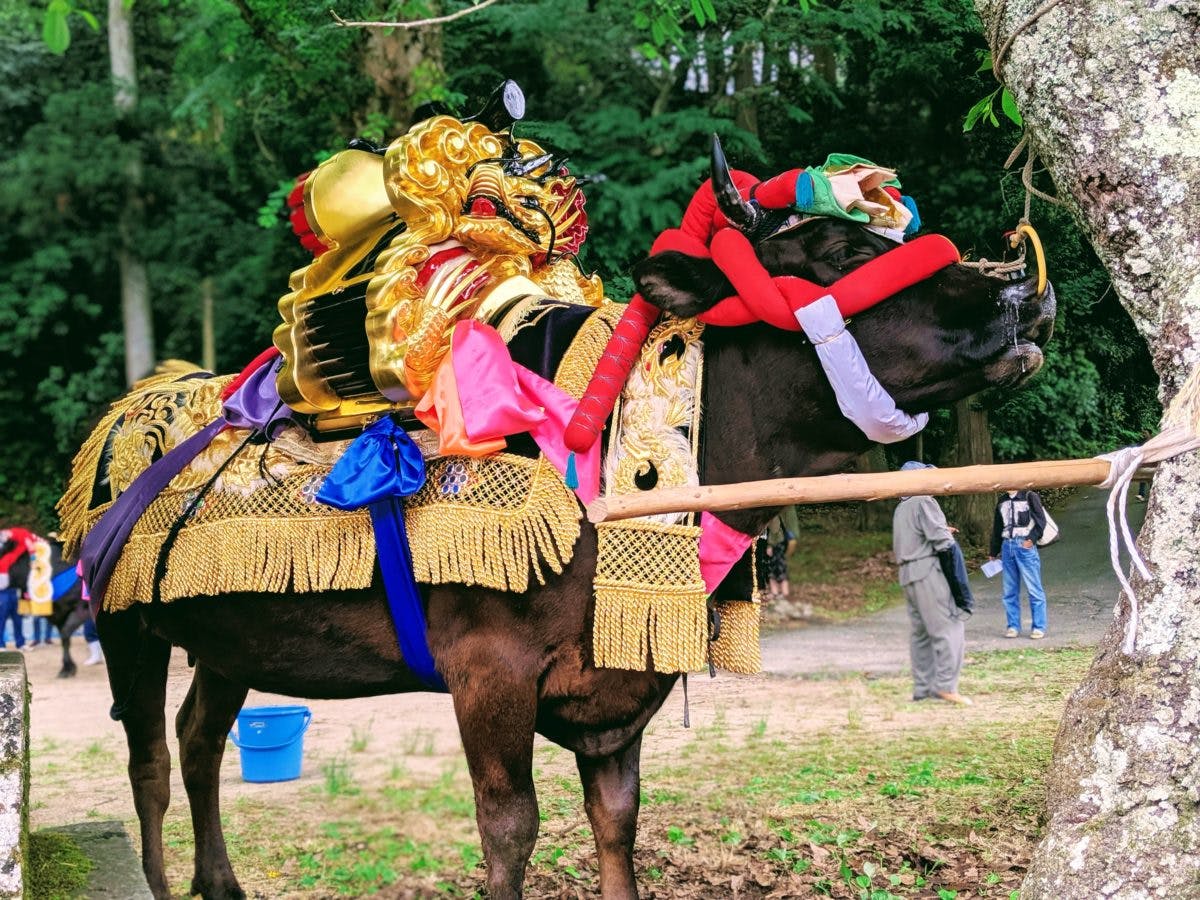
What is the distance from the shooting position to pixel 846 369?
10.7 feet

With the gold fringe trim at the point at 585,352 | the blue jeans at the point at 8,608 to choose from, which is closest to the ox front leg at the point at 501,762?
the gold fringe trim at the point at 585,352

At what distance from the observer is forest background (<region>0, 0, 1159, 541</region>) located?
5.38m

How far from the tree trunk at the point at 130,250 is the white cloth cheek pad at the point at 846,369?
17.8 m

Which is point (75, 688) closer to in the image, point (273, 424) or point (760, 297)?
point (273, 424)

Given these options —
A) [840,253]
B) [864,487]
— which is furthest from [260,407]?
[864,487]

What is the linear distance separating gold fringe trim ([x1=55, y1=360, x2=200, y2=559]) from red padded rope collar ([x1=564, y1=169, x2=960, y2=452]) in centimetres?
251

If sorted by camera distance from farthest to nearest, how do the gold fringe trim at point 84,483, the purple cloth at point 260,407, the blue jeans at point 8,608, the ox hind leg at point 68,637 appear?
the blue jeans at point 8,608 → the ox hind leg at point 68,637 → the gold fringe trim at point 84,483 → the purple cloth at point 260,407

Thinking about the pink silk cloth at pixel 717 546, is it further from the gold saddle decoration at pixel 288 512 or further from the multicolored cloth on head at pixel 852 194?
the multicolored cloth on head at pixel 852 194

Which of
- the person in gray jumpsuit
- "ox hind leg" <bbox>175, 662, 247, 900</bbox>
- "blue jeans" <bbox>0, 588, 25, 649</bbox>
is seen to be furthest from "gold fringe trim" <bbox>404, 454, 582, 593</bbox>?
"blue jeans" <bbox>0, 588, 25, 649</bbox>

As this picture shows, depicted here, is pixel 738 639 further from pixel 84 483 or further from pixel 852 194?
pixel 84 483

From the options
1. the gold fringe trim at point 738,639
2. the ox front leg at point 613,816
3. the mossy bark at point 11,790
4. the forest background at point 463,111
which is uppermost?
the forest background at point 463,111

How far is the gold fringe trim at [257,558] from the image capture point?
3.82 meters

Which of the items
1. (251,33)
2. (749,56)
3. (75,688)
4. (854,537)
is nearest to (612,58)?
(749,56)

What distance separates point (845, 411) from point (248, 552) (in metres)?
A: 2.09
